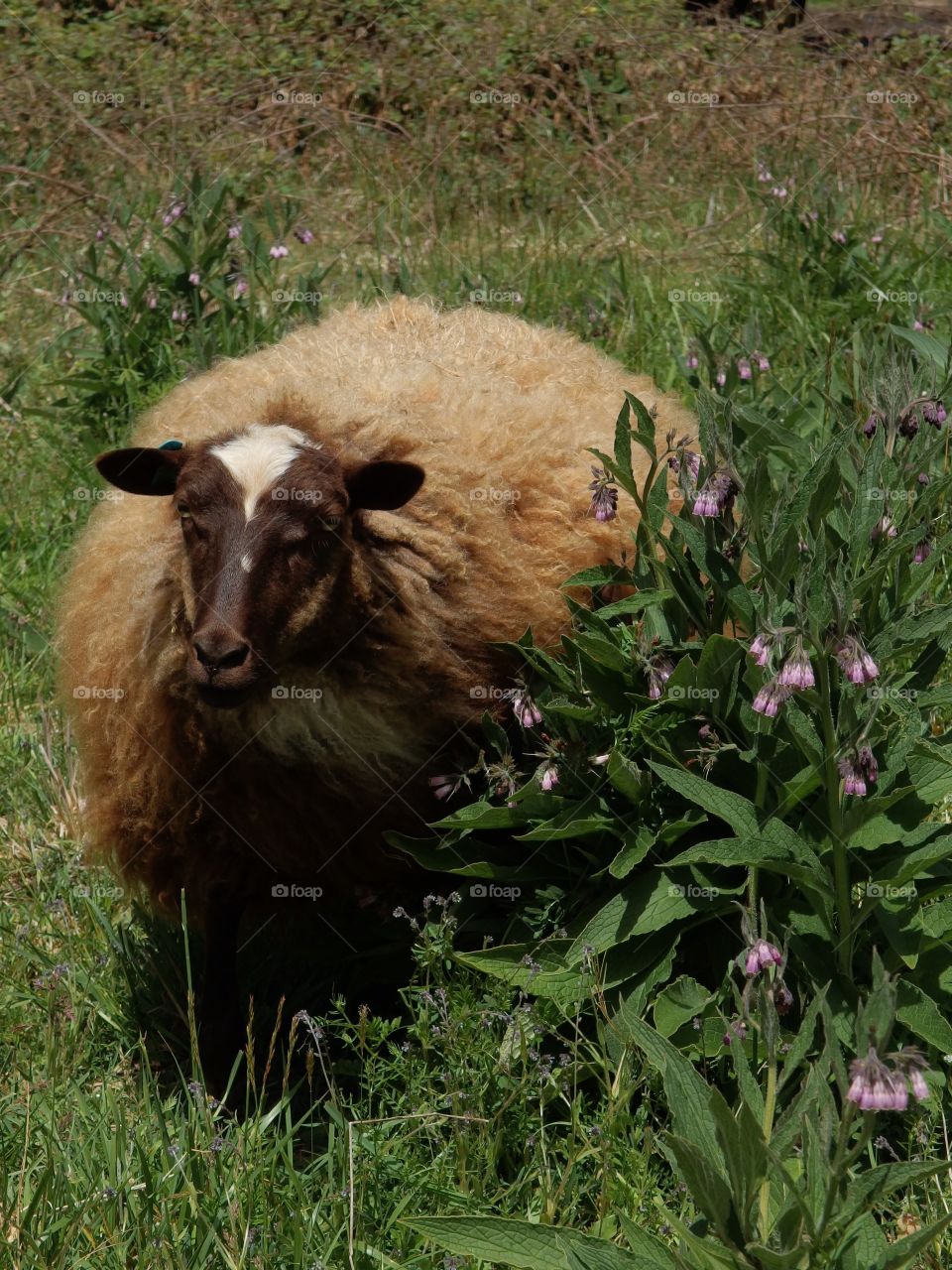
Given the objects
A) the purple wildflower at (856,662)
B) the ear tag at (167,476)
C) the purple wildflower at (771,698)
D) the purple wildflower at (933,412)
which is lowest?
the ear tag at (167,476)

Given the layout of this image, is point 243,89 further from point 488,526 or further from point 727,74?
point 488,526

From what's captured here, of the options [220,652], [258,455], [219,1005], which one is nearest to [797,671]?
[220,652]

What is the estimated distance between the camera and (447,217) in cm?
800

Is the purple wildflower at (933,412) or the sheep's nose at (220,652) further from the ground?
the purple wildflower at (933,412)

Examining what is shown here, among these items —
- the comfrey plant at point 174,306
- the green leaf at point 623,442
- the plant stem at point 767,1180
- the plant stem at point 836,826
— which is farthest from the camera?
the comfrey plant at point 174,306

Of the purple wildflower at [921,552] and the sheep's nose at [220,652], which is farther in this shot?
the purple wildflower at [921,552]

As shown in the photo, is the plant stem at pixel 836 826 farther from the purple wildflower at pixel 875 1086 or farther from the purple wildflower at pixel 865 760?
the purple wildflower at pixel 875 1086

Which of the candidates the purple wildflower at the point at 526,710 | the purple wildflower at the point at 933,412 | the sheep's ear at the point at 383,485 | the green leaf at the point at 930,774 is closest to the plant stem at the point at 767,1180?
the green leaf at the point at 930,774

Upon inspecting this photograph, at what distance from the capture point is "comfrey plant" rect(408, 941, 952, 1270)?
196 cm

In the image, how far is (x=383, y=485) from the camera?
11.3 ft

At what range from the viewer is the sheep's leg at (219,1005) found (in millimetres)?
3885

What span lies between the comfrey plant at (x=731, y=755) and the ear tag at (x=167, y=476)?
0.95 metres

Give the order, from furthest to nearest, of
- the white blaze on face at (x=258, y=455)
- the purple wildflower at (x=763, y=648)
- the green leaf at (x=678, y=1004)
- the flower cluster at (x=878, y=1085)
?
1. the white blaze on face at (x=258, y=455)
2. the green leaf at (x=678, y=1004)
3. the purple wildflower at (x=763, y=648)
4. the flower cluster at (x=878, y=1085)

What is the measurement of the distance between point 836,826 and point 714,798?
289mm
